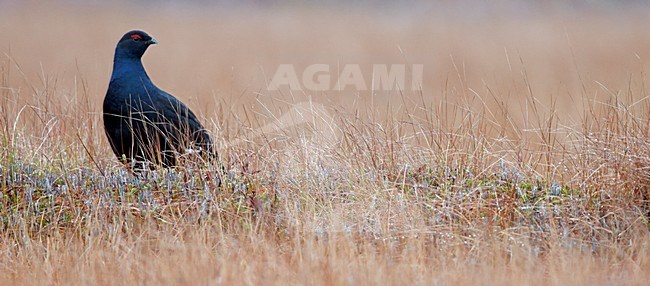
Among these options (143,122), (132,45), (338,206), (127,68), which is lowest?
(338,206)

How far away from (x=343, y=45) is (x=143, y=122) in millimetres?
11014

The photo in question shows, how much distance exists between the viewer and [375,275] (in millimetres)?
4035

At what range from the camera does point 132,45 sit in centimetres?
660

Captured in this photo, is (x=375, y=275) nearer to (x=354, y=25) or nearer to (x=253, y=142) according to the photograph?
(x=253, y=142)

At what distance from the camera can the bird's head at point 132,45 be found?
21.5ft

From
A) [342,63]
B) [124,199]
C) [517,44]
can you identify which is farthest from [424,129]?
[517,44]

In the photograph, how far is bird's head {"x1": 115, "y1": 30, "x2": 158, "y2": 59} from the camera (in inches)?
258

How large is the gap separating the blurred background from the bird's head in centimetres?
390

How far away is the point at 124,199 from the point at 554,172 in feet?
8.29
